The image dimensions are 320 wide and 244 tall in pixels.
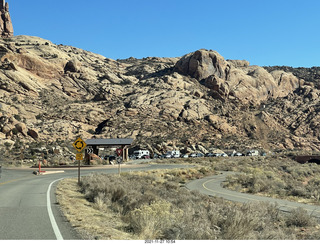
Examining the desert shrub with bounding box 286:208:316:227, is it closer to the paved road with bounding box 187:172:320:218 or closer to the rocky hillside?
the paved road with bounding box 187:172:320:218

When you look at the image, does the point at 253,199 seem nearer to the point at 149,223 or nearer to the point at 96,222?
the point at 96,222

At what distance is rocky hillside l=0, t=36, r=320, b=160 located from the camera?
80688 mm

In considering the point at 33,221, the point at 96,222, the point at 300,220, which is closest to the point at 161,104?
the point at 300,220

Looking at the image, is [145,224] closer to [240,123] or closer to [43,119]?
[43,119]

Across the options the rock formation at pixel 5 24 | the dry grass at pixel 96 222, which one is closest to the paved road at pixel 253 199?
the dry grass at pixel 96 222

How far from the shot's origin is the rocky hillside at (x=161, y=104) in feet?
265

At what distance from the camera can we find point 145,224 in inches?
351

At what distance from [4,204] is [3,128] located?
51351 mm

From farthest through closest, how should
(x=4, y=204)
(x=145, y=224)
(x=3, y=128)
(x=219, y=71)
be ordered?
(x=219, y=71)
(x=3, y=128)
(x=4, y=204)
(x=145, y=224)

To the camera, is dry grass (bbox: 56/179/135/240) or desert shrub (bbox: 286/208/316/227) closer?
dry grass (bbox: 56/179/135/240)

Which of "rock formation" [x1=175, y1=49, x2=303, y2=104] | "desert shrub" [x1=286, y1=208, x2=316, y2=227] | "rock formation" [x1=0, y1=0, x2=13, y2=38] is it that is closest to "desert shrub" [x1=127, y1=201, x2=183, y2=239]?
"desert shrub" [x1=286, y1=208, x2=316, y2=227]

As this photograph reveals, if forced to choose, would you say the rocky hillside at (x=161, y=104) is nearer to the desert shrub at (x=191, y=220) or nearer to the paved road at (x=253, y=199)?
the paved road at (x=253, y=199)
